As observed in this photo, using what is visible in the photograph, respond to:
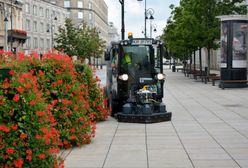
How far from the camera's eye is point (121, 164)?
8.66 metres

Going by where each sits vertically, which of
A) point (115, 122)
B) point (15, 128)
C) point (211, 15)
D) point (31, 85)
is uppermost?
point (211, 15)

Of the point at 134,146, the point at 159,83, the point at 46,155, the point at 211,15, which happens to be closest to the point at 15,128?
the point at 46,155

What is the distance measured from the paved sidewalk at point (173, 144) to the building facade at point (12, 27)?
51956 millimetres

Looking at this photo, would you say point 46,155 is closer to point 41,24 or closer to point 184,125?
point 184,125

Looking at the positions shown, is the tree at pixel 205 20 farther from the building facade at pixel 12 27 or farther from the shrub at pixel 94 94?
the building facade at pixel 12 27

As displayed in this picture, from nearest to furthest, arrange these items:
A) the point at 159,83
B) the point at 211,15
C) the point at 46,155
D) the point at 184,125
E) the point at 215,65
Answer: the point at 46,155, the point at 184,125, the point at 159,83, the point at 211,15, the point at 215,65

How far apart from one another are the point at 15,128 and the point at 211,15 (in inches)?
1280

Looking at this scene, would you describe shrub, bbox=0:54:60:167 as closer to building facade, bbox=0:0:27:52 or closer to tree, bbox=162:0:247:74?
tree, bbox=162:0:247:74

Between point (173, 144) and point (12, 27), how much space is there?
66.1m

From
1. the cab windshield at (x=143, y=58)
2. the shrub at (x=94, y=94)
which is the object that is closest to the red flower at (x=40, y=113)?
the shrub at (x=94, y=94)

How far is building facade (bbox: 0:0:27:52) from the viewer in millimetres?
66575

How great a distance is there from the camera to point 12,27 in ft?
241

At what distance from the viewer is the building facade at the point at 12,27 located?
6657cm

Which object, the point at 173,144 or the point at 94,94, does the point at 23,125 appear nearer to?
the point at 173,144
